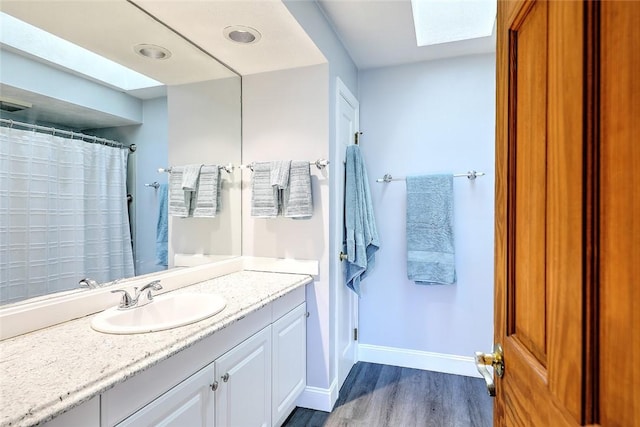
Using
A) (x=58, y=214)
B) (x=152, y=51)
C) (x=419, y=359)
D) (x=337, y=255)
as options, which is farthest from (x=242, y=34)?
(x=419, y=359)

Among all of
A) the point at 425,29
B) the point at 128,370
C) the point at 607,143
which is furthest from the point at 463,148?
the point at 128,370

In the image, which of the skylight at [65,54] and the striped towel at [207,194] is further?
the striped towel at [207,194]

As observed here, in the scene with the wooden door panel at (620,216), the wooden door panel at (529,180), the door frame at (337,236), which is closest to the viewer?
the wooden door panel at (620,216)

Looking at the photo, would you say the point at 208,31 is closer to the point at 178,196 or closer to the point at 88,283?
the point at 178,196

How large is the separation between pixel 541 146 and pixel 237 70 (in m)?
2.06

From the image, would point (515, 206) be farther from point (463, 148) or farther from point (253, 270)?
point (463, 148)

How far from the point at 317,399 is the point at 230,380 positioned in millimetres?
987

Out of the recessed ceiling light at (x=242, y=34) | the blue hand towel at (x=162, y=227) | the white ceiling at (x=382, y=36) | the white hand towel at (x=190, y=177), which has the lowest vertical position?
the blue hand towel at (x=162, y=227)

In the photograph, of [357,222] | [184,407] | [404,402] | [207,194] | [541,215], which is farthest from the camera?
[357,222]

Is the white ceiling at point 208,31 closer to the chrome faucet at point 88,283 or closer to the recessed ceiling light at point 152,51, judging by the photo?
the recessed ceiling light at point 152,51

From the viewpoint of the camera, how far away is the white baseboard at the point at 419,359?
2.54 metres

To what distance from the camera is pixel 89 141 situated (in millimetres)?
1356

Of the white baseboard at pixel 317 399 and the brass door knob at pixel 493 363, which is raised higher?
the brass door knob at pixel 493 363

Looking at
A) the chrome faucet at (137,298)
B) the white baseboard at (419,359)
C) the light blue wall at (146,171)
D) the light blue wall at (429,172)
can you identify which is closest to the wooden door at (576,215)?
the chrome faucet at (137,298)
